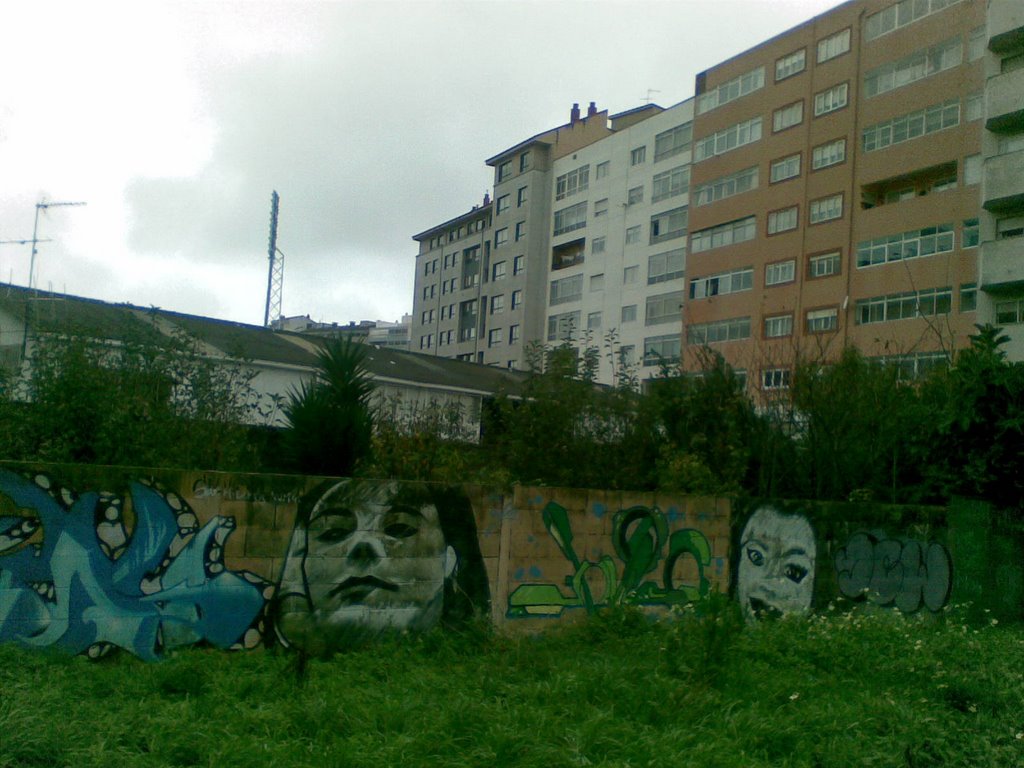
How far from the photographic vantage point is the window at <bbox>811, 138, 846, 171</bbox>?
38.8 meters

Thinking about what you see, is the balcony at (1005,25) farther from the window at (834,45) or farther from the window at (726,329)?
the window at (726,329)

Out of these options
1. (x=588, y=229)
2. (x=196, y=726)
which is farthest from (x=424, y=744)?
(x=588, y=229)

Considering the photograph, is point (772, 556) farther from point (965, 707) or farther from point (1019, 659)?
point (965, 707)

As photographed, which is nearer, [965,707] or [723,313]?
[965,707]

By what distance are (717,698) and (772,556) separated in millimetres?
4799

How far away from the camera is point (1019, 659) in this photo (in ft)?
31.2

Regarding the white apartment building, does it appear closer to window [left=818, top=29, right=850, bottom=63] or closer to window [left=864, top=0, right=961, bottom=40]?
window [left=818, top=29, right=850, bottom=63]

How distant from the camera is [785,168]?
41469 mm

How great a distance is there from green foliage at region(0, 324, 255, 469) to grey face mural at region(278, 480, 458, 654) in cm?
257

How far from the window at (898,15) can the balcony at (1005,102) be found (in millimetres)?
5587

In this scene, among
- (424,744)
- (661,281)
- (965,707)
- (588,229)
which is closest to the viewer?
(424,744)

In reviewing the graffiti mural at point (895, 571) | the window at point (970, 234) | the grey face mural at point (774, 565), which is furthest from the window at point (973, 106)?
the grey face mural at point (774, 565)

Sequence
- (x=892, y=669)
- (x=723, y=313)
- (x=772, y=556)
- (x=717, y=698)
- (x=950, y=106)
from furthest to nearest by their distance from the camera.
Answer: (x=723, y=313), (x=950, y=106), (x=772, y=556), (x=892, y=669), (x=717, y=698)

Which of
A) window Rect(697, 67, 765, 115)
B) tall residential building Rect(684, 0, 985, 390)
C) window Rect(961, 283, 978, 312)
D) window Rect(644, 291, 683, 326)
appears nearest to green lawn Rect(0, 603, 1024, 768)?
tall residential building Rect(684, 0, 985, 390)
